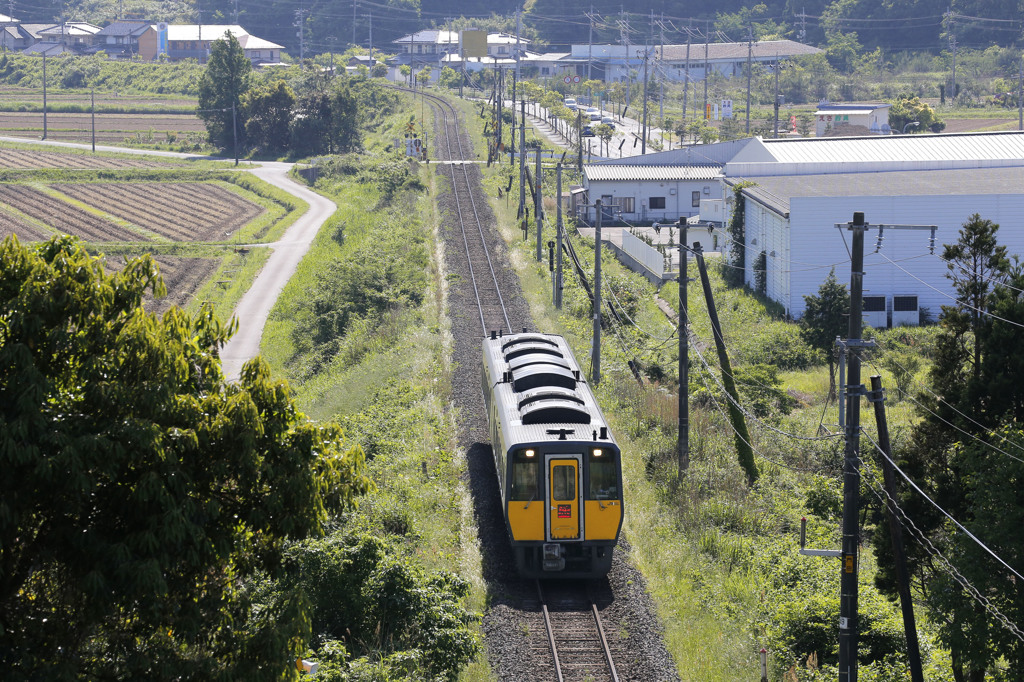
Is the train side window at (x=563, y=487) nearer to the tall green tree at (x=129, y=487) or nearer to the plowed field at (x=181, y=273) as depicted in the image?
the tall green tree at (x=129, y=487)

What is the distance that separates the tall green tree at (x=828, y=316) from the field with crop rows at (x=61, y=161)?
57680 millimetres

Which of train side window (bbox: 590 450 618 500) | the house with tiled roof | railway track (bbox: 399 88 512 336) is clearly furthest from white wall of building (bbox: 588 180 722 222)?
the house with tiled roof

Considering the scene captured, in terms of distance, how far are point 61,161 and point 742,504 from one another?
69147 mm

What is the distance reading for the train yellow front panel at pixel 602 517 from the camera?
57.5ft

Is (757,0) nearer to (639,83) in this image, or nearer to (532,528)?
(639,83)

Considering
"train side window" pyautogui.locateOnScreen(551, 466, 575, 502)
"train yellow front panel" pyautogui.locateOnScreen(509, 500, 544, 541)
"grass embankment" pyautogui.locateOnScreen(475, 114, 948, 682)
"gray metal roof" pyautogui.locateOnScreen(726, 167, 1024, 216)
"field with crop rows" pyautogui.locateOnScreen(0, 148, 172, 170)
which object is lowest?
"grass embankment" pyautogui.locateOnScreen(475, 114, 948, 682)

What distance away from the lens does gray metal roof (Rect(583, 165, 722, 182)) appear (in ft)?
197

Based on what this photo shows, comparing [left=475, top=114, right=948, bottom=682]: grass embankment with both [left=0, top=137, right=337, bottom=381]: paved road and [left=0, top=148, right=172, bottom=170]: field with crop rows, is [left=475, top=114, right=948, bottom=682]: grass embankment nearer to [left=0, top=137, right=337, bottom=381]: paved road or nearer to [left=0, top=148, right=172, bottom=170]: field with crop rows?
[left=0, top=137, right=337, bottom=381]: paved road

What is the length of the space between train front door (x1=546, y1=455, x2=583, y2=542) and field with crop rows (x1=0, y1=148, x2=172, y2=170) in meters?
66.8

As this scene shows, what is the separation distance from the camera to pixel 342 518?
17.1 meters

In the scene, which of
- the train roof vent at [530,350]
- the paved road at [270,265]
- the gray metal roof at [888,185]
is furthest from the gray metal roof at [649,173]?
the train roof vent at [530,350]

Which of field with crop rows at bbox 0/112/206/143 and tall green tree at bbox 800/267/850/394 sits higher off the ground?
field with crop rows at bbox 0/112/206/143

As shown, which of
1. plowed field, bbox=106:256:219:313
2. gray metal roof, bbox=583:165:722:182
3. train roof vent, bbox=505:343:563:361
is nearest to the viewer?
train roof vent, bbox=505:343:563:361

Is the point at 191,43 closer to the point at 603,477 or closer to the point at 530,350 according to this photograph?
the point at 530,350
